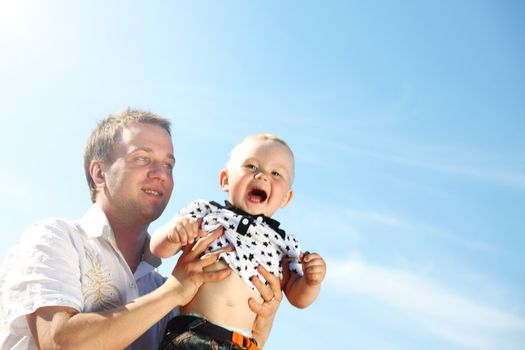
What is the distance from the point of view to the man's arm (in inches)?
132

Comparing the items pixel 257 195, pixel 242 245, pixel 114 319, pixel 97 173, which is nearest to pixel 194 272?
pixel 242 245

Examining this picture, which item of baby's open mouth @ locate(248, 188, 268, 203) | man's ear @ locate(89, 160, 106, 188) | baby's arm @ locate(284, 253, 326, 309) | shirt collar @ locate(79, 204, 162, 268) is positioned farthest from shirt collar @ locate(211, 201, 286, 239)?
man's ear @ locate(89, 160, 106, 188)

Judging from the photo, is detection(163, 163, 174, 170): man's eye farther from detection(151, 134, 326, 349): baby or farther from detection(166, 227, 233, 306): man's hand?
detection(166, 227, 233, 306): man's hand

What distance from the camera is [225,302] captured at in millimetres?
3652

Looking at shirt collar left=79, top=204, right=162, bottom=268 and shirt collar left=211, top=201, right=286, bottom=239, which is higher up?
shirt collar left=211, top=201, right=286, bottom=239

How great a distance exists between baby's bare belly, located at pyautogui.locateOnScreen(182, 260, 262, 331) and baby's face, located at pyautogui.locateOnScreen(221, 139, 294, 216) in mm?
525

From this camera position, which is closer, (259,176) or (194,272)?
(194,272)

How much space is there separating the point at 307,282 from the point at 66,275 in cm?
164

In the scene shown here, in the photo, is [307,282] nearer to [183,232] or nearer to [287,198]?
[287,198]

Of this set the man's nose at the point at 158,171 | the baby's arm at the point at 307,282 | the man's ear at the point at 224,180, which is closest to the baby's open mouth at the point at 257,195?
the man's ear at the point at 224,180

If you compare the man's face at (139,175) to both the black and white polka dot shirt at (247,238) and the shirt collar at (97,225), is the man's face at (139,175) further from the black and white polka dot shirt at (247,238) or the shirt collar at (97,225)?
the black and white polka dot shirt at (247,238)

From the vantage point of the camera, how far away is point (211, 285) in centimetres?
368

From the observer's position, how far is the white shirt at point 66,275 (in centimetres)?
351

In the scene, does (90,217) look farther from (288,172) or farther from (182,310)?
(288,172)
